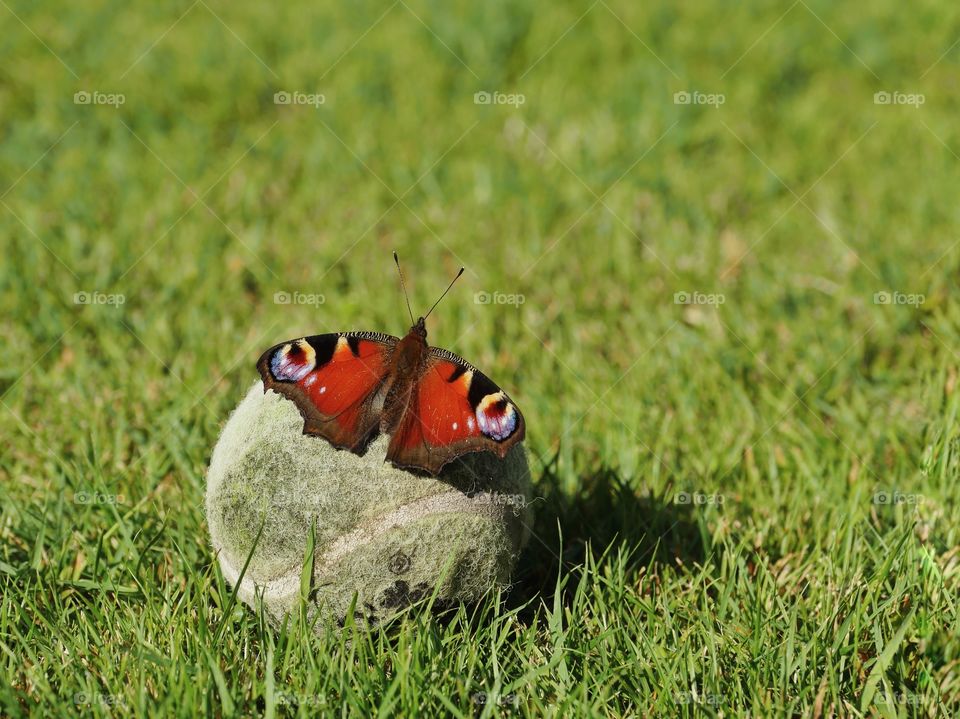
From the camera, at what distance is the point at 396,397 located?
10.2 ft

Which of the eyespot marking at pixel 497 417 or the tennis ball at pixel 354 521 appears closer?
the eyespot marking at pixel 497 417

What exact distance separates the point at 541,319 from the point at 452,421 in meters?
2.45

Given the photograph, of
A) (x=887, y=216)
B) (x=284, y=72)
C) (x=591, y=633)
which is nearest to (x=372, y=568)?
(x=591, y=633)

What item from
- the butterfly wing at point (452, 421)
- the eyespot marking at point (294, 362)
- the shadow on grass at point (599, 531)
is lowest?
the shadow on grass at point (599, 531)

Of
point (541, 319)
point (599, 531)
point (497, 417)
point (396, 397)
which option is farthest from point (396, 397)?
point (541, 319)

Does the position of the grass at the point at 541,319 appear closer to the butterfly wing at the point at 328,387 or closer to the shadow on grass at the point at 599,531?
the shadow on grass at the point at 599,531

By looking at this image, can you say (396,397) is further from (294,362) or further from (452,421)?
(294,362)

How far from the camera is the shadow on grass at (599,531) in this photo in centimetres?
371

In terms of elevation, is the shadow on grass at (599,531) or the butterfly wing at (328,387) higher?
the butterfly wing at (328,387)

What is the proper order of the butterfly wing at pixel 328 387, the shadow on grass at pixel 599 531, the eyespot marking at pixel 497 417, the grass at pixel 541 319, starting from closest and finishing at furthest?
the eyespot marking at pixel 497 417 < the butterfly wing at pixel 328 387 < the grass at pixel 541 319 < the shadow on grass at pixel 599 531

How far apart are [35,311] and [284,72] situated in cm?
301

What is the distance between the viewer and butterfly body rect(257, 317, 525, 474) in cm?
302

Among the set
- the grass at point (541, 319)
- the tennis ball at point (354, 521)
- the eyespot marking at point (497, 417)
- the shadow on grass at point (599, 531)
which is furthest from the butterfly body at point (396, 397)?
the shadow on grass at point (599, 531)

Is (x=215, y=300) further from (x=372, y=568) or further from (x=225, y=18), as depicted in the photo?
(x=225, y=18)
